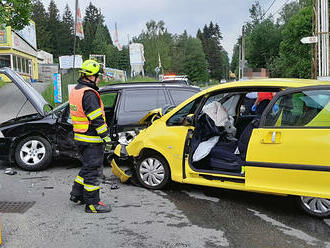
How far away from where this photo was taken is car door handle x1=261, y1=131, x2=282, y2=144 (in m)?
4.36

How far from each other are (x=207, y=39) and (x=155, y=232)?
12327 centimetres

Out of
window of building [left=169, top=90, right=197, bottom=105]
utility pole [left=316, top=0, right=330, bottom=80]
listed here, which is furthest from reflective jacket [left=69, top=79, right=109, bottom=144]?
utility pole [left=316, top=0, right=330, bottom=80]

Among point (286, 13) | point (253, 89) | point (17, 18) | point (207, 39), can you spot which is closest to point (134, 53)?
point (17, 18)

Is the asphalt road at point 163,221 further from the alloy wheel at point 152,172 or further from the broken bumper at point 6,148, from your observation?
the broken bumper at point 6,148

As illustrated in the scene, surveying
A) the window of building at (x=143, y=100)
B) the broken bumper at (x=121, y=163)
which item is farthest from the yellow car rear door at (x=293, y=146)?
the window of building at (x=143, y=100)

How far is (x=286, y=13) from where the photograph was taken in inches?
2827

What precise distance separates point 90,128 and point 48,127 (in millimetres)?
2676

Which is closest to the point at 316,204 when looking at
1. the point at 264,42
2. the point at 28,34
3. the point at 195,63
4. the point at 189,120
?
the point at 189,120

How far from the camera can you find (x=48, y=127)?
7.07 meters

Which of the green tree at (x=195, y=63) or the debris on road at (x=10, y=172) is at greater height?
the green tree at (x=195, y=63)

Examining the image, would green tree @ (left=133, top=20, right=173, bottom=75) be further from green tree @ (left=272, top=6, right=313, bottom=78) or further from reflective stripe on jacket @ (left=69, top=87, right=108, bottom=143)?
reflective stripe on jacket @ (left=69, top=87, right=108, bottom=143)

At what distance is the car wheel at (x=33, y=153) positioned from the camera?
7.04 m

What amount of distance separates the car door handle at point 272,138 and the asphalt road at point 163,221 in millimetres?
955

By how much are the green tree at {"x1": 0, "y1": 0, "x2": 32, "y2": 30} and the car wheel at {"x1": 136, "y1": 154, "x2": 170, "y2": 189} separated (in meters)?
13.2
